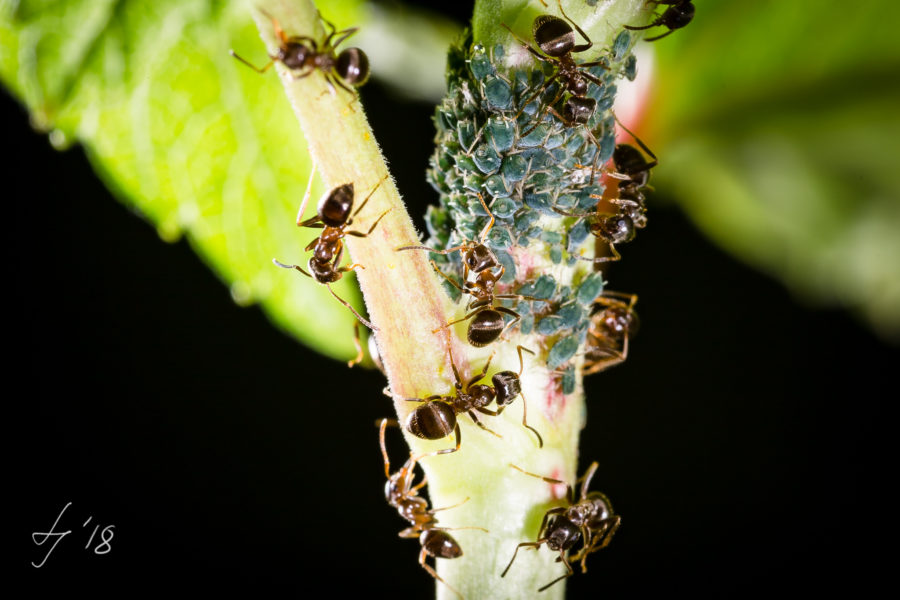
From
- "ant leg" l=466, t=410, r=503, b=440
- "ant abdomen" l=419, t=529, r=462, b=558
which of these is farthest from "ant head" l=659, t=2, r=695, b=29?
"ant abdomen" l=419, t=529, r=462, b=558

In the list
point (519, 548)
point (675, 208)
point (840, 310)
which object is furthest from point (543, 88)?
point (840, 310)

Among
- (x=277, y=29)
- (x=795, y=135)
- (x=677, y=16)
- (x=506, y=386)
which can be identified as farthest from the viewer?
(x=795, y=135)

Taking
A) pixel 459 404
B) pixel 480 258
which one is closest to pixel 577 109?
pixel 480 258

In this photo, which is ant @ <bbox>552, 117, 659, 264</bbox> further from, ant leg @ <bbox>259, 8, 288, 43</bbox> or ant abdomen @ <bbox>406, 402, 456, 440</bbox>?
ant leg @ <bbox>259, 8, 288, 43</bbox>

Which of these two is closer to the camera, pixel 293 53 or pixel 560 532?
pixel 293 53

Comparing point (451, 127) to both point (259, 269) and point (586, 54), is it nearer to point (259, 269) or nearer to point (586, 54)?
point (586, 54)

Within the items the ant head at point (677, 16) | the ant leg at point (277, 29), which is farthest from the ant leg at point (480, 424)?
the ant head at point (677, 16)

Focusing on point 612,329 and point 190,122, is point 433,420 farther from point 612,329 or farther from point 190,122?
point 190,122
